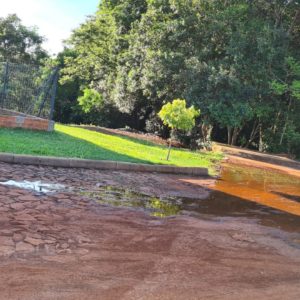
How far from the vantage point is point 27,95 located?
13.9 m

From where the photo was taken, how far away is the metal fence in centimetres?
1348

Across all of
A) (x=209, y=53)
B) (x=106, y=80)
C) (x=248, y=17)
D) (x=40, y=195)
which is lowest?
(x=40, y=195)

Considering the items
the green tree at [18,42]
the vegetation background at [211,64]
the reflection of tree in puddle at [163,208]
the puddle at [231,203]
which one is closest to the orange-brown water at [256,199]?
the puddle at [231,203]

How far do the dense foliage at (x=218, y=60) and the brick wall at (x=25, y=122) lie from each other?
27.0ft

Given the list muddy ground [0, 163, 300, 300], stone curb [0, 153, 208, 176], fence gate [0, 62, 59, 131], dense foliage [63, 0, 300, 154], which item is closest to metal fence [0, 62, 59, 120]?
fence gate [0, 62, 59, 131]

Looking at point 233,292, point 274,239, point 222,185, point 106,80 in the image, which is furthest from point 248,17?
point 233,292

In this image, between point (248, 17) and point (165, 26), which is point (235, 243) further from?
point (248, 17)

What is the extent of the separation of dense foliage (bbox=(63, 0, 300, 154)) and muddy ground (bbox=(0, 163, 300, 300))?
13.5 m

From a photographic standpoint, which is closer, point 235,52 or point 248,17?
point 235,52

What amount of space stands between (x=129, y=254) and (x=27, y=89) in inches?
403

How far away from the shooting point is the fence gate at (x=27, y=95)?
13.5 m

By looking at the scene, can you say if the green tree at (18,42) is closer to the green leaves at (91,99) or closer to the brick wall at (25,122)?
the green leaves at (91,99)

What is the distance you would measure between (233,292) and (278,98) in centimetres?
1997

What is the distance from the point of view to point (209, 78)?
1944 centimetres
